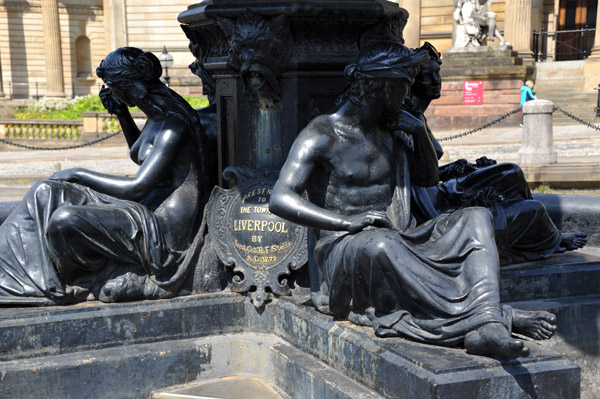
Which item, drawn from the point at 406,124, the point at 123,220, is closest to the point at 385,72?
the point at 406,124

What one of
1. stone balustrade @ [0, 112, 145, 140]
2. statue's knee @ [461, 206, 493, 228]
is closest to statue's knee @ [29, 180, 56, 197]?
statue's knee @ [461, 206, 493, 228]

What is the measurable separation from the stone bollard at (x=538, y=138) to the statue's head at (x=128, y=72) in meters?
11.0

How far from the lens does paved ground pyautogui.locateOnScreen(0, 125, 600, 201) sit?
54.6 feet

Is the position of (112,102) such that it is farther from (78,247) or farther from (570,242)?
(570,242)

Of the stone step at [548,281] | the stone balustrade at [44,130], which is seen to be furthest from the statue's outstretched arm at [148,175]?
the stone balustrade at [44,130]

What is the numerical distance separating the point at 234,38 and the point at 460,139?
1980 centimetres

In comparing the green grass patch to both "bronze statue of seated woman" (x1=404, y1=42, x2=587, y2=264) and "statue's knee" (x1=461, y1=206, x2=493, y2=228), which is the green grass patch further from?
"statue's knee" (x1=461, y1=206, x2=493, y2=228)

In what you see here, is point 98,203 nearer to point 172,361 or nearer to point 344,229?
point 172,361

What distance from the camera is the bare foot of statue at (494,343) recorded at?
136 inches

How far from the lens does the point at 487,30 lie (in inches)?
1190

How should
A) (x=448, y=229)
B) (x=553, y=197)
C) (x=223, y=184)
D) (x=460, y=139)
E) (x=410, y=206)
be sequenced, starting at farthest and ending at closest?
(x=460, y=139) → (x=553, y=197) → (x=223, y=184) → (x=410, y=206) → (x=448, y=229)

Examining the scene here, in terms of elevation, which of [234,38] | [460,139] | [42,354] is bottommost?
[460,139]

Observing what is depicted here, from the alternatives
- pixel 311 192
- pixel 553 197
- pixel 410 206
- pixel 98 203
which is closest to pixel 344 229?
pixel 311 192

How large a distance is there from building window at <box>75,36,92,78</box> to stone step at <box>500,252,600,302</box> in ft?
189
